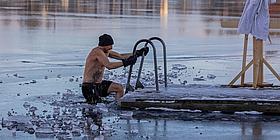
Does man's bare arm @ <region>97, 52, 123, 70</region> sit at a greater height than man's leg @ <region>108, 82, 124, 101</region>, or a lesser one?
greater

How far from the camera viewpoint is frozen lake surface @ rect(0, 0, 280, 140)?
9633 mm

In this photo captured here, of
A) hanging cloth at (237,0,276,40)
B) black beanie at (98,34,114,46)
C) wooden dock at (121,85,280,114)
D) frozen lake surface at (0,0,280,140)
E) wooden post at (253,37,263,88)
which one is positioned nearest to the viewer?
frozen lake surface at (0,0,280,140)

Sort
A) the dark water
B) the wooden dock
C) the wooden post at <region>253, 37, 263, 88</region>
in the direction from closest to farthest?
the wooden dock → the wooden post at <region>253, 37, 263, 88</region> → the dark water

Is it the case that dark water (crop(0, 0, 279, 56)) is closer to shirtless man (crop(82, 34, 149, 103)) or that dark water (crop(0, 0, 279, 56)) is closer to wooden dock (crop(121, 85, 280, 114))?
shirtless man (crop(82, 34, 149, 103))

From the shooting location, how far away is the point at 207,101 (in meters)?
10.8

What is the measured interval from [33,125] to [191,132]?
1.97m

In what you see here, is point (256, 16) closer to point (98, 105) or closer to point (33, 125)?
point (98, 105)

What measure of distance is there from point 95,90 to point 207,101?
5.65ft

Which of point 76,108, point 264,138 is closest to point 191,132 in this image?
point 264,138

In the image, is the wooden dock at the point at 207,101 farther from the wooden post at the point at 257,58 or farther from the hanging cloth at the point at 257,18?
the hanging cloth at the point at 257,18

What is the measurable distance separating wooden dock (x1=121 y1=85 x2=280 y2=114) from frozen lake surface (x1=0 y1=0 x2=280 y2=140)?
136 millimetres

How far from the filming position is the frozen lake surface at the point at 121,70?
31.6ft

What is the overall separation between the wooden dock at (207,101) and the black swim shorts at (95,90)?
41 cm

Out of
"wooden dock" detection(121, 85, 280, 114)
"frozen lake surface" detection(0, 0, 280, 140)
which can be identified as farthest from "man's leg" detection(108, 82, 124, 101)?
"frozen lake surface" detection(0, 0, 280, 140)
